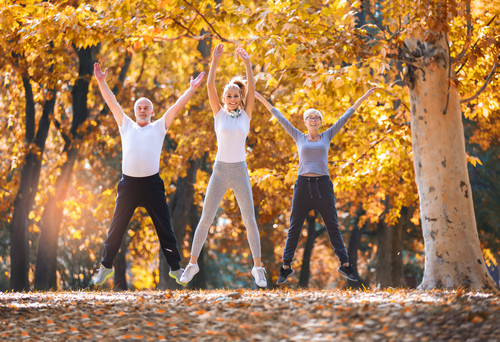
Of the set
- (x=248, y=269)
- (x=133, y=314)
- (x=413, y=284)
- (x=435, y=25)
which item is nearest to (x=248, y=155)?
(x=435, y=25)

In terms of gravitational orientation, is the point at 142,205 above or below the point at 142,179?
below

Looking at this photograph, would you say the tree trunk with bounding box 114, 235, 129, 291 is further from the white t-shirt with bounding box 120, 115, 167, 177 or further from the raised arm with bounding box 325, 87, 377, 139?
the raised arm with bounding box 325, 87, 377, 139

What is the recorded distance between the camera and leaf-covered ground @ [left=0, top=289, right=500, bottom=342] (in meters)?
5.30

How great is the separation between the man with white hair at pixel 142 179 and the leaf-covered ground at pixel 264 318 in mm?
1057

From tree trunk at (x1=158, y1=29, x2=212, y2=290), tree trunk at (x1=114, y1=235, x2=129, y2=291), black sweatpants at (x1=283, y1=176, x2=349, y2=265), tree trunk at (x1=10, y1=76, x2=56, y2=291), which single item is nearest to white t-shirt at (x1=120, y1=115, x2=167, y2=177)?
black sweatpants at (x1=283, y1=176, x2=349, y2=265)

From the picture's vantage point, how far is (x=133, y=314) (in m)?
6.30

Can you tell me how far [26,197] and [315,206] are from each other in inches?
340

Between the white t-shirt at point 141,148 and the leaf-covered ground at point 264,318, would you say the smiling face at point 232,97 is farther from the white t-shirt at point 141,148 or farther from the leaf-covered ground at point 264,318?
the leaf-covered ground at point 264,318

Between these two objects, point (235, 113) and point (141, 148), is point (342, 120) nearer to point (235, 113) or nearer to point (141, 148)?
point (235, 113)

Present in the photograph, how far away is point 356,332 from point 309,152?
3446 millimetres

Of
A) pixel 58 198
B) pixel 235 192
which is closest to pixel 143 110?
pixel 235 192

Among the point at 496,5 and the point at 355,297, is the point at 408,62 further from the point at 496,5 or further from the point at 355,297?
the point at 355,297

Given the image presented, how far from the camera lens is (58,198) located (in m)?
15.1

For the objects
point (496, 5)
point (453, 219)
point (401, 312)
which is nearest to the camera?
point (401, 312)
